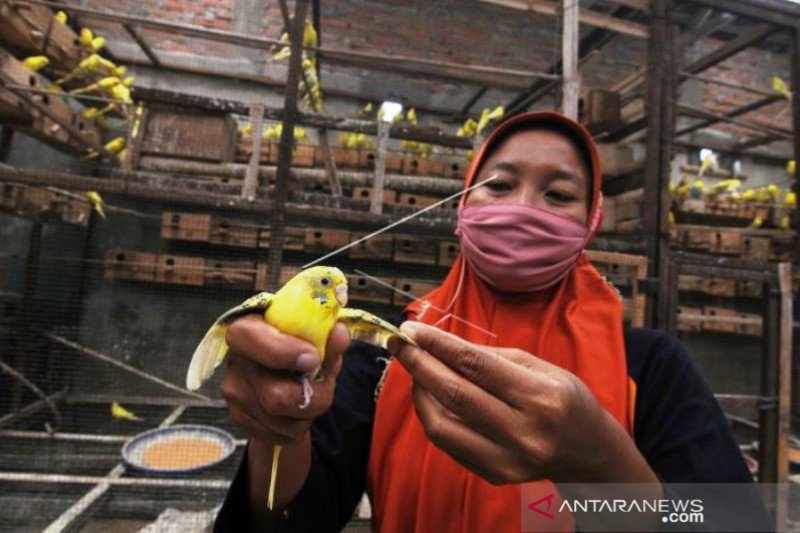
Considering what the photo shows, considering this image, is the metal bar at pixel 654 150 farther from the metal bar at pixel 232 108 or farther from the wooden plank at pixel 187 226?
the wooden plank at pixel 187 226

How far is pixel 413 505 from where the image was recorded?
116 centimetres

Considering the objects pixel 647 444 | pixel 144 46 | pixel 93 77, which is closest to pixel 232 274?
pixel 93 77

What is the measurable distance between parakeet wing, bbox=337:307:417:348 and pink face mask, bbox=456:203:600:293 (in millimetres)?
457

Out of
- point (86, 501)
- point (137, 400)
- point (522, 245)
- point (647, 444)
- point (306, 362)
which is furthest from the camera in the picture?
point (137, 400)

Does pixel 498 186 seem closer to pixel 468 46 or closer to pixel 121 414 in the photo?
pixel 121 414

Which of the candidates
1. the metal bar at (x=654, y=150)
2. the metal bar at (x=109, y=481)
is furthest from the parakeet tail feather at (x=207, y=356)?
the metal bar at (x=654, y=150)

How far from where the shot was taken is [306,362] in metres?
0.78

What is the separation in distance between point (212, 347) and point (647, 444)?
1.06m

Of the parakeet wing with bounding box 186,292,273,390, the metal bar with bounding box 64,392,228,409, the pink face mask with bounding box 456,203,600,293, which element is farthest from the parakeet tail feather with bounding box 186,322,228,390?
the metal bar with bounding box 64,392,228,409

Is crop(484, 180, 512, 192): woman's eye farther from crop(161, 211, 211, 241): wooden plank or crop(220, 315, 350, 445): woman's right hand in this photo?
crop(161, 211, 211, 241): wooden plank

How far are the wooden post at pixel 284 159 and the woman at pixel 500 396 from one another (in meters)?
1.49

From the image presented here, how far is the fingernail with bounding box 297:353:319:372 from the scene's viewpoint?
0.78m

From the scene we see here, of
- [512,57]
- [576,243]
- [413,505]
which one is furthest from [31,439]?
[512,57]

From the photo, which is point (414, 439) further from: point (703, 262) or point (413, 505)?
point (703, 262)
